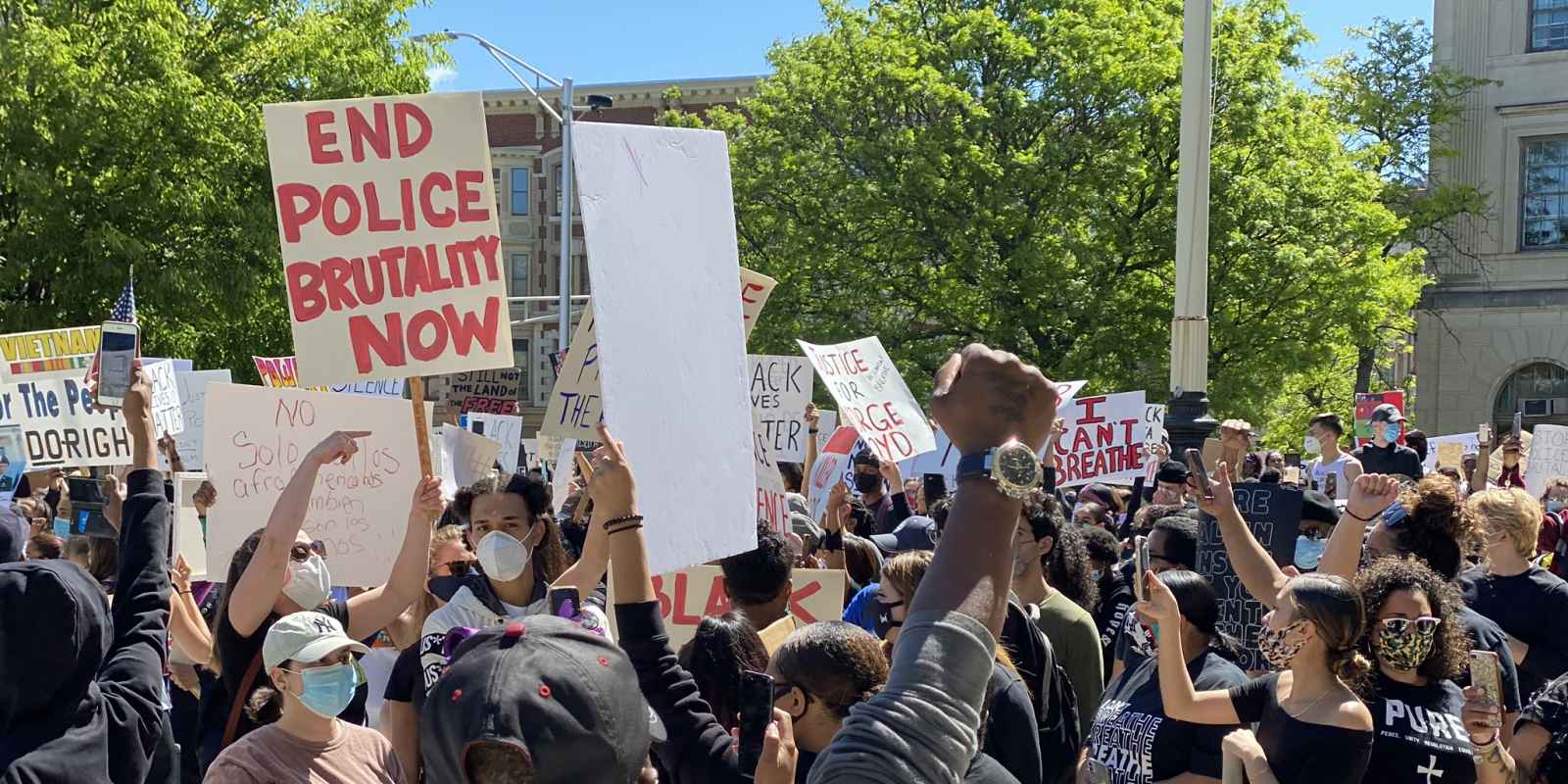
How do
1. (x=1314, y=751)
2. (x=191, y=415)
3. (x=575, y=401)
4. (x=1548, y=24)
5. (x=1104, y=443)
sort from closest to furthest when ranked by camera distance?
1. (x=1314, y=751)
2. (x=575, y=401)
3. (x=1104, y=443)
4. (x=191, y=415)
5. (x=1548, y=24)

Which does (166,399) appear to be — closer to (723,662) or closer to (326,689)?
(326,689)

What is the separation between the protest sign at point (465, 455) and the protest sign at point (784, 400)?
2579mm

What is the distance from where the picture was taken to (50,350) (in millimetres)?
13000

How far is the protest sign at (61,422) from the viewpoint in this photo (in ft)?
35.8

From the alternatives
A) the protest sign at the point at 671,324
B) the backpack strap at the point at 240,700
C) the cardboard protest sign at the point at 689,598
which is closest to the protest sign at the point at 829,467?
the cardboard protest sign at the point at 689,598

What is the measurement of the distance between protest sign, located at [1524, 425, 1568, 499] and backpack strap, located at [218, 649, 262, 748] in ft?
41.1

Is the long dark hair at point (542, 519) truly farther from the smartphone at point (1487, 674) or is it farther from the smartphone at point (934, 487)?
the smartphone at point (934, 487)

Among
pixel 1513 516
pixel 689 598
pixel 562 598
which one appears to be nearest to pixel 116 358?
pixel 689 598

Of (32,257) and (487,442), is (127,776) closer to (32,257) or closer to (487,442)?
(487,442)

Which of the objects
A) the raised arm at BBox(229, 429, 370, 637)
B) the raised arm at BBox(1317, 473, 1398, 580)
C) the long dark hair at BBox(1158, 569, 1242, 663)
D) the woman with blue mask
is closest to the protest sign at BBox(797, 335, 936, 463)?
the raised arm at BBox(1317, 473, 1398, 580)

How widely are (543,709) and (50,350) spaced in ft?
41.5

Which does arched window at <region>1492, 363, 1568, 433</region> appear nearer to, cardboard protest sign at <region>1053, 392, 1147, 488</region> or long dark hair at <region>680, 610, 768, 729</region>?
cardboard protest sign at <region>1053, 392, 1147, 488</region>

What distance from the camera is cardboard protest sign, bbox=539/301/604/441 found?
768 cm

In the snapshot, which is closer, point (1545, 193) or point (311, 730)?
point (311, 730)
